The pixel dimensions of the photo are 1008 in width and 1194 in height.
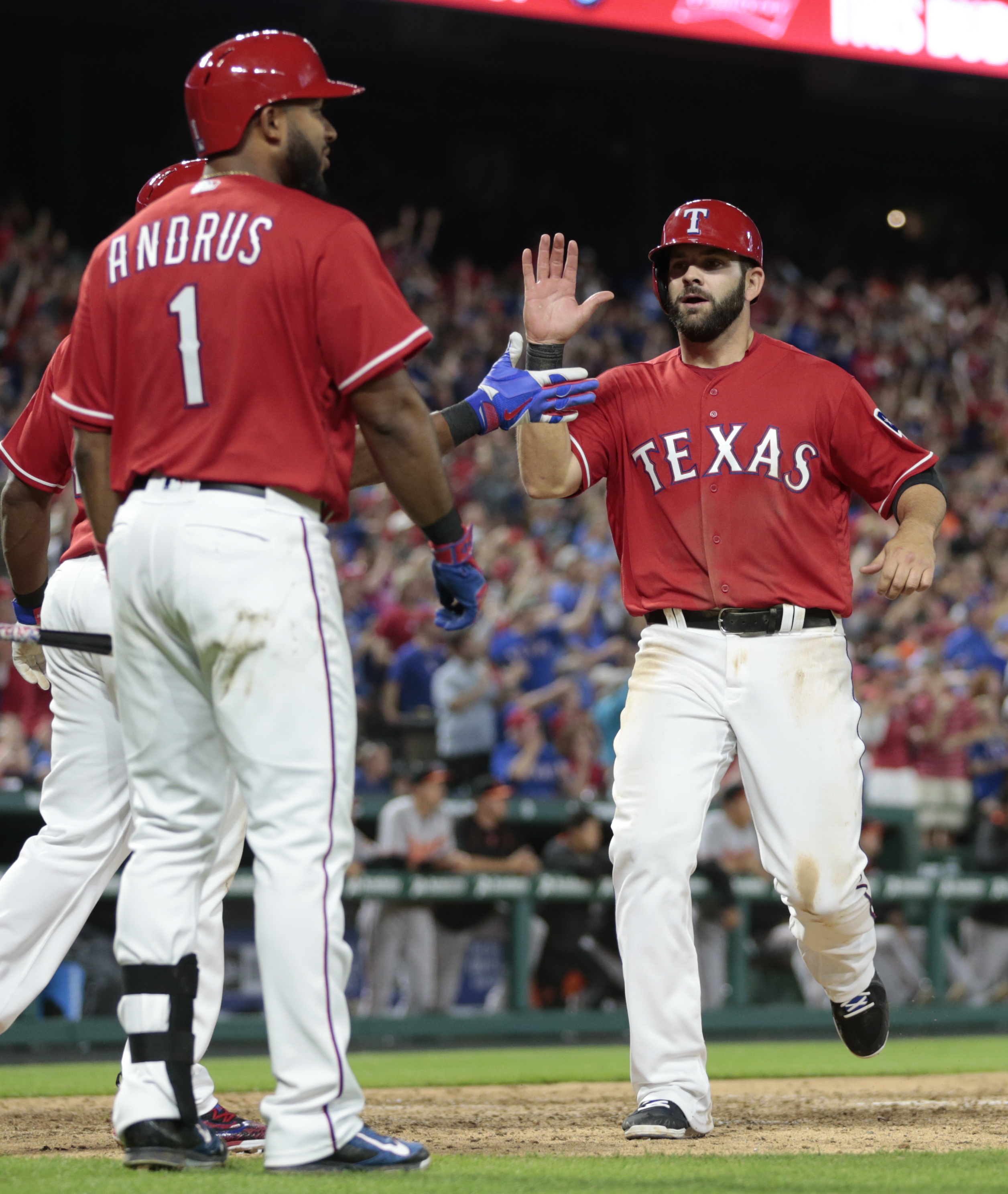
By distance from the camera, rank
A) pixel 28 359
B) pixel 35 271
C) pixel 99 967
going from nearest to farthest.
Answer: pixel 99 967 < pixel 28 359 < pixel 35 271

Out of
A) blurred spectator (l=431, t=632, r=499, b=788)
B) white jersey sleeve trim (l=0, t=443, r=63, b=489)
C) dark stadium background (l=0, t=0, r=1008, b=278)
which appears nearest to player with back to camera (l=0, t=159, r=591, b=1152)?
white jersey sleeve trim (l=0, t=443, r=63, b=489)

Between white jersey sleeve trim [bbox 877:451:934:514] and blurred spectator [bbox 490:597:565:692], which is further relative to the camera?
blurred spectator [bbox 490:597:565:692]

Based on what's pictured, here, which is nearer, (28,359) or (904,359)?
(28,359)

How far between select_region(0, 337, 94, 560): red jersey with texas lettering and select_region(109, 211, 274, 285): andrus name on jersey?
2.97ft

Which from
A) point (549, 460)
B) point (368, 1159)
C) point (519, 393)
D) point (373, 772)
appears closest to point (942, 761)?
point (373, 772)

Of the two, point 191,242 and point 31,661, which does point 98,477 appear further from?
point 31,661

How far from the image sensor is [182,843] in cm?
319

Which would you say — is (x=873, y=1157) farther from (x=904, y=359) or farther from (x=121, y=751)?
(x=904, y=359)

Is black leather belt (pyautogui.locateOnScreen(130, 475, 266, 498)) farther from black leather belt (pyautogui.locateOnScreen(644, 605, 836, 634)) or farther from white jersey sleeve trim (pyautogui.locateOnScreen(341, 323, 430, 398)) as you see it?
black leather belt (pyautogui.locateOnScreen(644, 605, 836, 634))

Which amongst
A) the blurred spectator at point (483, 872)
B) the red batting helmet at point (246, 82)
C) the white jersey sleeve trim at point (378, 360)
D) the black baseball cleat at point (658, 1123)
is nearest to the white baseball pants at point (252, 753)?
the white jersey sleeve trim at point (378, 360)

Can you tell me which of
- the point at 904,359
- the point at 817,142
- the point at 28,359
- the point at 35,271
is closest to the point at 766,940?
the point at 28,359

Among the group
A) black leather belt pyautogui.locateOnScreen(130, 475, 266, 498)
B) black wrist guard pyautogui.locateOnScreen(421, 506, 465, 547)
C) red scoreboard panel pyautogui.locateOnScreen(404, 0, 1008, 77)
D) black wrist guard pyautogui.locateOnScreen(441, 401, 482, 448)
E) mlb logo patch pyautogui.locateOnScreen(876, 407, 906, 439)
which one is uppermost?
red scoreboard panel pyautogui.locateOnScreen(404, 0, 1008, 77)

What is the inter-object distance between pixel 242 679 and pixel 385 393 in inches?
23.6

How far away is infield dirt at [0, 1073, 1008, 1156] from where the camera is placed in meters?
3.96
